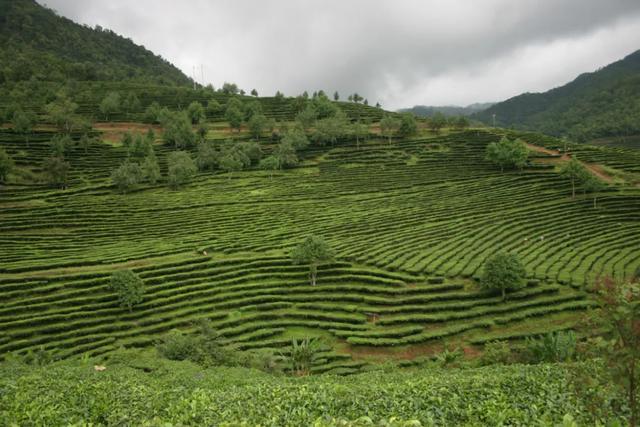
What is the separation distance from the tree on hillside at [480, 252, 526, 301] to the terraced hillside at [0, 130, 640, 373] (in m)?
1.48

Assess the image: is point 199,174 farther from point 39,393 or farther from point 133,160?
point 39,393

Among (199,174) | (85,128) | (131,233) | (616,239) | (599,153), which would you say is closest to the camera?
(616,239)

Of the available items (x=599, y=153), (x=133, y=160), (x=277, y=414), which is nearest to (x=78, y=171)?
(x=133, y=160)

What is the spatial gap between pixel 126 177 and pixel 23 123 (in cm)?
4775

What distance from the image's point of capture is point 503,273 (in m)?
33.9

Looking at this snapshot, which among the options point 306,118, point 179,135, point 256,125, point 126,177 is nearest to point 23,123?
point 179,135

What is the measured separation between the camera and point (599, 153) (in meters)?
83.4

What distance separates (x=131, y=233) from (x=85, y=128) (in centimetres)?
7038

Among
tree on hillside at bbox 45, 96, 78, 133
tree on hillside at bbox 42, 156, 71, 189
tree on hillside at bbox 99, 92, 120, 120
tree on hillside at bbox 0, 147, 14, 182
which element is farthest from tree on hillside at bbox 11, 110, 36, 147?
tree on hillside at bbox 42, 156, 71, 189

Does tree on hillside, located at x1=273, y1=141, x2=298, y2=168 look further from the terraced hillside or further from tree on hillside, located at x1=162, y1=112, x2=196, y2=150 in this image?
tree on hillside, located at x1=162, y1=112, x2=196, y2=150

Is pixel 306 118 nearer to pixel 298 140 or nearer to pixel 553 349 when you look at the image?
pixel 298 140

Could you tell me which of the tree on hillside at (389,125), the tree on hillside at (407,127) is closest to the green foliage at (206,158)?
the tree on hillside at (389,125)

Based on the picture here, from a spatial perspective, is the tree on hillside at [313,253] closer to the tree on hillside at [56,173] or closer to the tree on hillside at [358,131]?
the tree on hillside at [56,173]

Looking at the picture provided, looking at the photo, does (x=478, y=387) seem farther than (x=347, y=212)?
No
